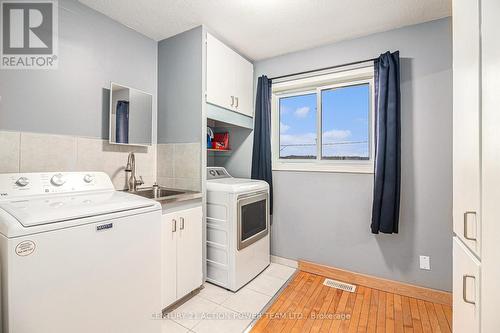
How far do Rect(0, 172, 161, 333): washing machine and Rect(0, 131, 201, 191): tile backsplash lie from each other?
0.20 metres

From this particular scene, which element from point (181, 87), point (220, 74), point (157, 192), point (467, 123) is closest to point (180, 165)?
point (157, 192)

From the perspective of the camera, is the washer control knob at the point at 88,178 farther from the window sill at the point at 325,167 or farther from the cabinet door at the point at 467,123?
the cabinet door at the point at 467,123

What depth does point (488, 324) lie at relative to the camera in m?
0.69

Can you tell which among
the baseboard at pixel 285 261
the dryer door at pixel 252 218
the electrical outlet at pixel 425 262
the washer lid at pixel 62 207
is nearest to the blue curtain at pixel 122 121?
the washer lid at pixel 62 207

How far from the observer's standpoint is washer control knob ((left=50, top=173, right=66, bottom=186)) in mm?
1457

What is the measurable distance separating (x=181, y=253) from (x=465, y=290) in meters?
1.68

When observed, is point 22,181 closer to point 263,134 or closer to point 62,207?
point 62,207

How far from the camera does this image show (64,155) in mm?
1680

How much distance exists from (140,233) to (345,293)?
6.03 feet

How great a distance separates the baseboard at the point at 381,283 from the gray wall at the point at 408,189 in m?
0.05

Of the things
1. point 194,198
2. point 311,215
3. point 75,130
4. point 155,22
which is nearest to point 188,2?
point 155,22

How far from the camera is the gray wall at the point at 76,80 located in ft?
4.92

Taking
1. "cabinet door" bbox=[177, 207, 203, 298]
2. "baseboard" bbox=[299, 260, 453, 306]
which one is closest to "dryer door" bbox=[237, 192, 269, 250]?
"cabinet door" bbox=[177, 207, 203, 298]

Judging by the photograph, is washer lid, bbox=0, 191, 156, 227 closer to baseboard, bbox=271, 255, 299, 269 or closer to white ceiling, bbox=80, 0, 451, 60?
white ceiling, bbox=80, 0, 451, 60
